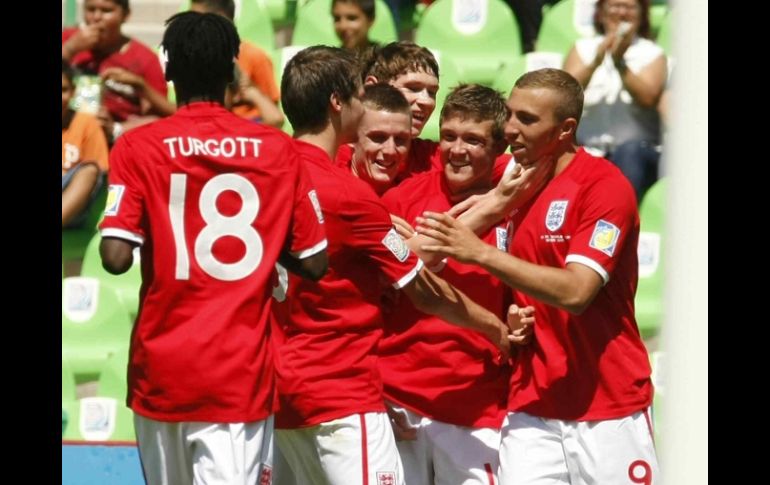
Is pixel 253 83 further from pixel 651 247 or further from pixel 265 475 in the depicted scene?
pixel 265 475

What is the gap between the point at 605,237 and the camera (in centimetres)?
366

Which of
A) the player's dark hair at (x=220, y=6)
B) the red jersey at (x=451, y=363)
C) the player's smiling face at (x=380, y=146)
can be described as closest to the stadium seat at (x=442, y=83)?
the player's dark hair at (x=220, y=6)

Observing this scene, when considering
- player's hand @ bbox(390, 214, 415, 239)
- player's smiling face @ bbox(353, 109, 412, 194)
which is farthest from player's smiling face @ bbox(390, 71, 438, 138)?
player's hand @ bbox(390, 214, 415, 239)

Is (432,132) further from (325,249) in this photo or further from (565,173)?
(325,249)

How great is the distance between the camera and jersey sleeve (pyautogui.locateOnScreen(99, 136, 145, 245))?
10.5 ft

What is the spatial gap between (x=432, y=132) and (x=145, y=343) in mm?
3257

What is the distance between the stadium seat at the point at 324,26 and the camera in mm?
6402

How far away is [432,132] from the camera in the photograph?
631cm

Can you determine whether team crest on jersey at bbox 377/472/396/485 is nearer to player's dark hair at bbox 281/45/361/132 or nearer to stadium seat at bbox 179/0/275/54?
player's dark hair at bbox 281/45/361/132

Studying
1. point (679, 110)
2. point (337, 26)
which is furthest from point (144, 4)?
point (679, 110)

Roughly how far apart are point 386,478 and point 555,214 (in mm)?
927

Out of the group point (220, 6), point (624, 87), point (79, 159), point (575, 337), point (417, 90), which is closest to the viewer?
point (575, 337)

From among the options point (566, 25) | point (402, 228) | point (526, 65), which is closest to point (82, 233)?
point (526, 65)

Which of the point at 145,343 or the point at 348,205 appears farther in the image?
the point at 348,205
